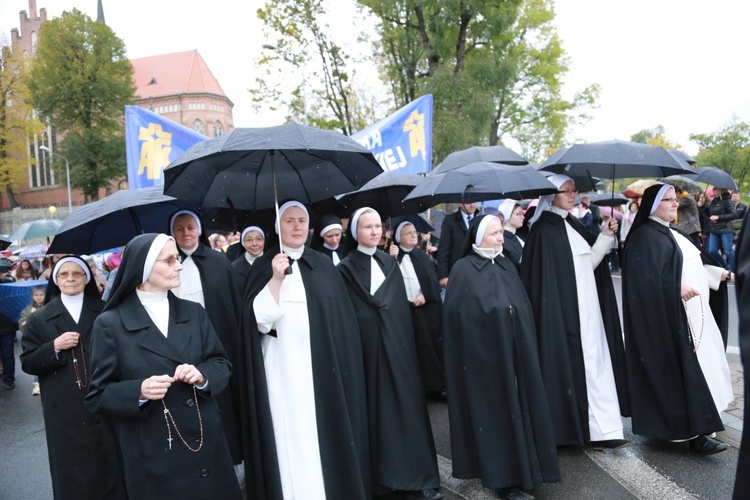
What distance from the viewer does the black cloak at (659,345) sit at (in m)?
4.79

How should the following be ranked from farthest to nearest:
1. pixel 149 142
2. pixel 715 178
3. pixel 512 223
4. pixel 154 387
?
pixel 715 178, pixel 149 142, pixel 512 223, pixel 154 387

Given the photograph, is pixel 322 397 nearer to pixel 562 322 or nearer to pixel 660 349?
pixel 562 322

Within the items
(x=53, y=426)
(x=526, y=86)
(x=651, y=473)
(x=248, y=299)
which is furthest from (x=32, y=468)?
(x=526, y=86)

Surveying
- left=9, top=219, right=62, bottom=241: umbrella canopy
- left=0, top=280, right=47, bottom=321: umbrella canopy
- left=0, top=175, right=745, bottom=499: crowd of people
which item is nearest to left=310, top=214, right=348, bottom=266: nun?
left=0, top=175, right=745, bottom=499: crowd of people

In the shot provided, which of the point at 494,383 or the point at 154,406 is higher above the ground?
the point at 154,406

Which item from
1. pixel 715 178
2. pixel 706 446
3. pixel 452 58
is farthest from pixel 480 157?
pixel 452 58

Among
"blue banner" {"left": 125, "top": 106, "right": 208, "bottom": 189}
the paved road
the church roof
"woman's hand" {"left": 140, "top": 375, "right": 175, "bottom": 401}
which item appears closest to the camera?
"woman's hand" {"left": 140, "top": 375, "right": 175, "bottom": 401}

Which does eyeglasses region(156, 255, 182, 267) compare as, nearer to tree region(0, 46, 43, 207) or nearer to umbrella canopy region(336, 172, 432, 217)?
umbrella canopy region(336, 172, 432, 217)

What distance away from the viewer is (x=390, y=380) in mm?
4430

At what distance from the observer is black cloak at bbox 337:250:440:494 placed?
4.30m

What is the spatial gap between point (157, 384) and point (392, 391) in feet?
→ 6.40

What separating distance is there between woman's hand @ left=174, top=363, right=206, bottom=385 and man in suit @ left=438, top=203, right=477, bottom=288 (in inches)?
196

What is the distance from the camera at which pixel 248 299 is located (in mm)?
3984

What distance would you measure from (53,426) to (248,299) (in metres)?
1.57
